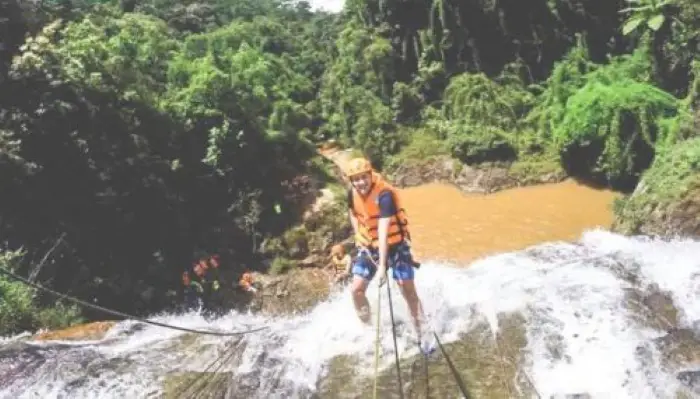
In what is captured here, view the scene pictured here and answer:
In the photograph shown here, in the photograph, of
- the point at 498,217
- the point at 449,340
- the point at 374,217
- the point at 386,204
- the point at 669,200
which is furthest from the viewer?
the point at 498,217

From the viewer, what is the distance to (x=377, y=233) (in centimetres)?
646

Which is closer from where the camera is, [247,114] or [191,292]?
[191,292]

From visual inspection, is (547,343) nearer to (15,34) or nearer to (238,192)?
(238,192)

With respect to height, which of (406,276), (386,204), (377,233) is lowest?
(406,276)

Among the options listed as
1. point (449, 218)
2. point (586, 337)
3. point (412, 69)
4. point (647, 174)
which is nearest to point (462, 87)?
point (412, 69)

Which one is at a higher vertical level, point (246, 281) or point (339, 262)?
point (339, 262)

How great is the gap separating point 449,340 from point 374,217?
1508mm

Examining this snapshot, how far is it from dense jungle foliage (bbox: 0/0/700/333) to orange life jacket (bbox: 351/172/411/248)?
4.35 metres

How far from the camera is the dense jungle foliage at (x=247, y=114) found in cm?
1044

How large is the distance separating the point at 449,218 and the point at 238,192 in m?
5.68

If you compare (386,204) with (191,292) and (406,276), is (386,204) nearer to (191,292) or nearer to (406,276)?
(406,276)

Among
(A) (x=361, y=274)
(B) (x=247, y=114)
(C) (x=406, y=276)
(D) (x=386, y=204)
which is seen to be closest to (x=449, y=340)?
(C) (x=406, y=276)

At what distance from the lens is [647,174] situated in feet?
45.3

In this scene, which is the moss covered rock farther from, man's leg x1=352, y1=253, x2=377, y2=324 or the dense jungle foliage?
man's leg x1=352, y1=253, x2=377, y2=324
